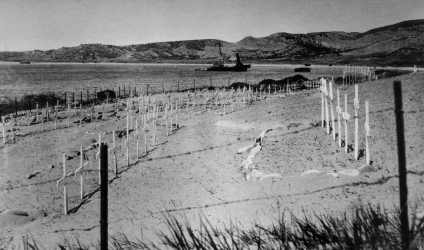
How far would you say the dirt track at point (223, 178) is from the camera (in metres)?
7.99

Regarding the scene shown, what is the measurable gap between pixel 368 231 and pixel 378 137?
6821mm

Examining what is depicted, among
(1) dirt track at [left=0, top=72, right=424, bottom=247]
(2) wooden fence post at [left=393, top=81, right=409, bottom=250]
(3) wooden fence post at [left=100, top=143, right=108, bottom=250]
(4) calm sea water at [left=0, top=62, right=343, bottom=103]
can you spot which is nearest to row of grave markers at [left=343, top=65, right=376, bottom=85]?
(1) dirt track at [left=0, top=72, right=424, bottom=247]

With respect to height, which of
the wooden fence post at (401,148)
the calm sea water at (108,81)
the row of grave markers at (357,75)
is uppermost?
the calm sea water at (108,81)

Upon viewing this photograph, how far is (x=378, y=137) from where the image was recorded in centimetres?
1062

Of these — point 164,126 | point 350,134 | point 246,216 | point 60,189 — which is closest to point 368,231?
point 246,216

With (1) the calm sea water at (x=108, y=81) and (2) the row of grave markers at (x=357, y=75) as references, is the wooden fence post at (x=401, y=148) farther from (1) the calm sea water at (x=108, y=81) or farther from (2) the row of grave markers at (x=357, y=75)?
(1) the calm sea water at (x=108, y=81)

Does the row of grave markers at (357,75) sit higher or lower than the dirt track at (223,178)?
higher

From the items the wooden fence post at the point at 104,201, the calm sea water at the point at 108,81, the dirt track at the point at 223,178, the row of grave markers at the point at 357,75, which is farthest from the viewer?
the calm sea water at the point at 108,81

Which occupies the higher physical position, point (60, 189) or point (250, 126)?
point (250, 126)

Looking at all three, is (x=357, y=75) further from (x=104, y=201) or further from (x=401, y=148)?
(x=104, y=201)

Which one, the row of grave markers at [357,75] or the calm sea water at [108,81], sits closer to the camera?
the row of grave markers at [357,75]

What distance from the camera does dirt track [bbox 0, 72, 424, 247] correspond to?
26.2ft

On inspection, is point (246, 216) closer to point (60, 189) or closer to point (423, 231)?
point (423, 231)

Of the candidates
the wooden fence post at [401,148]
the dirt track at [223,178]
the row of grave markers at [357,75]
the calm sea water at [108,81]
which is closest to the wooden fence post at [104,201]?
the dirt track at [223,178]
